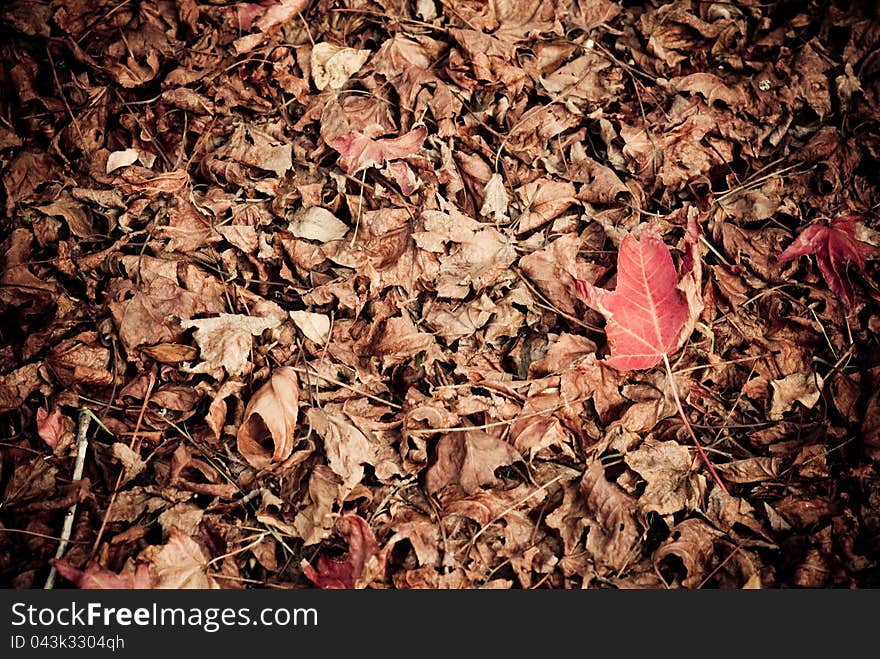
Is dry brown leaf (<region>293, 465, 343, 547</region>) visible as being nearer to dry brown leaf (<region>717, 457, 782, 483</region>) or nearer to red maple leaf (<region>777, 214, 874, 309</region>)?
dry brown leaf (<region>717, 457, 782, 483</region>)

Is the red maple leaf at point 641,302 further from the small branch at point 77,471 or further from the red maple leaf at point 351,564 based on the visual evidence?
the small branch at point 77,471

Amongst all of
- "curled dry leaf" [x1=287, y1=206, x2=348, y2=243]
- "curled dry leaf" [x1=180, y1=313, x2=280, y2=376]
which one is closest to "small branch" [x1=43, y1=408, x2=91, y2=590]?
"curled dry leaf" [x1=180, y1=313, x2=280, y2=376]

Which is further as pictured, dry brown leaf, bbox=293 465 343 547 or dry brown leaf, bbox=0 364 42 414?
dry brown leaf, bbox=0 364 42 414

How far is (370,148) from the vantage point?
184 cm

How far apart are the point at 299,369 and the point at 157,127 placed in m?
0.87

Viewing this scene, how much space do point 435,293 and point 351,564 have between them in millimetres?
691

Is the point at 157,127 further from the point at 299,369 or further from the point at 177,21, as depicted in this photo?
the point at 299,369

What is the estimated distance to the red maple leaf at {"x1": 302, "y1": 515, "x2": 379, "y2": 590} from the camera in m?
1.46

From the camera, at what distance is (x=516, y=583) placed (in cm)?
150

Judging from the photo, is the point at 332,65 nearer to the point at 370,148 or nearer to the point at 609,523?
the point at 370,148

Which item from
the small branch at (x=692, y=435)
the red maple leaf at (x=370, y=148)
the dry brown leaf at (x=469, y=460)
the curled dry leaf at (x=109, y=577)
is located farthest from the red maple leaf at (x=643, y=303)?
the curled dry leaf at (x=109, y=577)

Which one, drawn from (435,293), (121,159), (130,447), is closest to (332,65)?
(121,159)

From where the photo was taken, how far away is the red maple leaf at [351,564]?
1.46 meters

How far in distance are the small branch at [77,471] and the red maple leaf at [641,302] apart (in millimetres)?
1238
